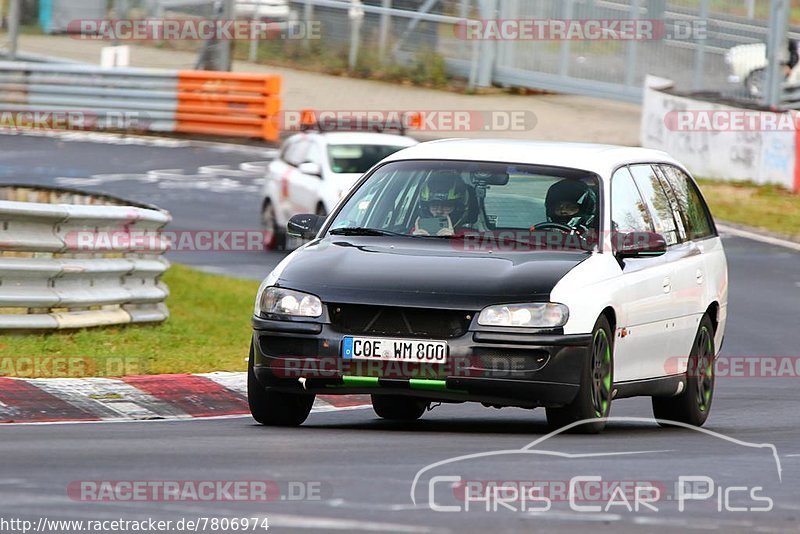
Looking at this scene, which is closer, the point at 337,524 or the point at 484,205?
the point at 337,524

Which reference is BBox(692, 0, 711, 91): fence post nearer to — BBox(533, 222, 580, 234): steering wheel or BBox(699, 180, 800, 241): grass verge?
BBox(699, 180, 800, 241): grass verge

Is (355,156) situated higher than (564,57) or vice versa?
(564,57)

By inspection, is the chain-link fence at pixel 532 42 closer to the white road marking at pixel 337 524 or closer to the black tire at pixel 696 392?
the black tire at pixel 696 392

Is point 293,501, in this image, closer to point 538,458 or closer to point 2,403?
point 538,458

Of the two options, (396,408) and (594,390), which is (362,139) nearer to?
(396,408)

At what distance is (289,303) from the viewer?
8.59 metres

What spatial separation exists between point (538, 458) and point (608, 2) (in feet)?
94.4

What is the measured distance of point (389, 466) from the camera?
712cm

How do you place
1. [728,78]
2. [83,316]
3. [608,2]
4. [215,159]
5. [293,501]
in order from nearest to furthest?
[293,501] → [83,316] → [215,159] → [728,78] → [608,2]

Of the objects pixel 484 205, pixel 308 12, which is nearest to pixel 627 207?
pixel 484 205

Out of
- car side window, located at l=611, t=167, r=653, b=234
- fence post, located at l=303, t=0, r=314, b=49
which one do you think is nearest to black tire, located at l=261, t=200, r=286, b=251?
car side window, located at l=611, t=167, r=653, b=234

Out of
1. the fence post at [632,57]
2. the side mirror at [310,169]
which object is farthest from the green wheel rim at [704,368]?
the fence post at [632,57]

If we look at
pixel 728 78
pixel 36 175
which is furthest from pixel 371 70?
pixel 36 175

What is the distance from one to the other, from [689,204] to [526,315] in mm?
2865
